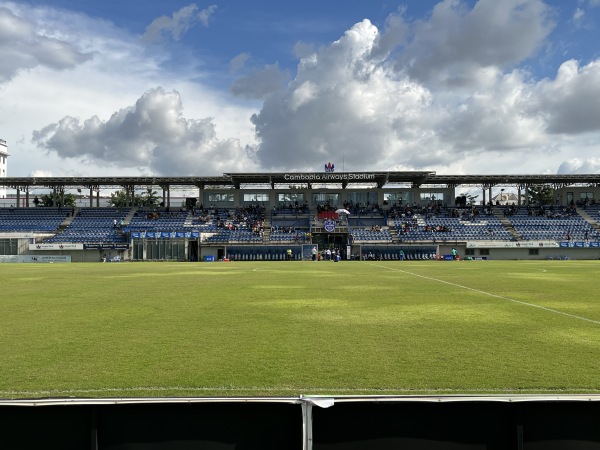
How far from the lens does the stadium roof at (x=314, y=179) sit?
79.6m

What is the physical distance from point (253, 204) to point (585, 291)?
229 ft

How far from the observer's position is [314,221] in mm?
83688

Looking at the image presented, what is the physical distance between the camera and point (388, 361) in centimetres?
1020

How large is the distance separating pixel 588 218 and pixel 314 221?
1714 inches

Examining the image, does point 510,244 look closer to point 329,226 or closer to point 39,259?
point 329,226

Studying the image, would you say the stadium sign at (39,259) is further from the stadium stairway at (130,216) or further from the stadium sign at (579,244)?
the stadium sign at (579,244)

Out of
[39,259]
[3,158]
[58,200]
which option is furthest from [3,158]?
[39,259]

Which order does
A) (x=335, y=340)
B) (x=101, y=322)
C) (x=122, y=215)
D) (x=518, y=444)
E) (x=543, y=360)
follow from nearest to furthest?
(x=518, y=444) → (x=543, y=360) → (x=335, y=340) → (x=101, y=322) → (x=122, y=215)

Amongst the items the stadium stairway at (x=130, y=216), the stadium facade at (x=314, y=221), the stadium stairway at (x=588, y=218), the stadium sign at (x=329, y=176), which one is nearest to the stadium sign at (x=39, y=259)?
the stadium facade at (x=314, y=221)

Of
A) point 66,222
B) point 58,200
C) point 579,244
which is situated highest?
point 58,200

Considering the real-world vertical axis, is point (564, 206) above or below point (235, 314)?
above

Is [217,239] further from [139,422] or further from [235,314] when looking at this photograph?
[139,422]

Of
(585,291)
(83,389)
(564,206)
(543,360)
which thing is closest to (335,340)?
(543,360)

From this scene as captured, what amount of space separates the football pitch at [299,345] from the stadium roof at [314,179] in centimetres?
5810
